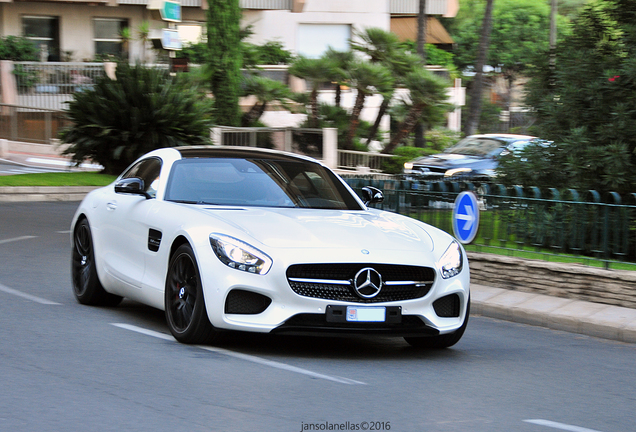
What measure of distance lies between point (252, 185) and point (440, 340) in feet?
→ 6.55

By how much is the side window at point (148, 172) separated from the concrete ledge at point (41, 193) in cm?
1120

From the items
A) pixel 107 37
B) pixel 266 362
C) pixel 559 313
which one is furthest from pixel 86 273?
pixel 107 37

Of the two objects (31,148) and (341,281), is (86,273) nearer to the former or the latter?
(341,281)

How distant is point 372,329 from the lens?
6.71 metres

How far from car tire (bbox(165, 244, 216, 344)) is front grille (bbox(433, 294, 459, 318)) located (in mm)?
1668

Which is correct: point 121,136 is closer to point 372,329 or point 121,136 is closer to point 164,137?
point 164,137

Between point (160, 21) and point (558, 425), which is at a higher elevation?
point (160, 21)

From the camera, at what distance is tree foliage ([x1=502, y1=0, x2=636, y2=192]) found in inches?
488

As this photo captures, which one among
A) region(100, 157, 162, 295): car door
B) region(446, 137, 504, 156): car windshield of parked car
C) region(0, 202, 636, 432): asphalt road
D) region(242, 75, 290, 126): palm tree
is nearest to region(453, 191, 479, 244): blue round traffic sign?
region(0, 202, 636, 432): asphalt road

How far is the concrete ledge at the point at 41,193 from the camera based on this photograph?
19359mm

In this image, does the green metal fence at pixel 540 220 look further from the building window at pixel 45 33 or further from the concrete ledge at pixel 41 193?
the building window at pixel 45 33

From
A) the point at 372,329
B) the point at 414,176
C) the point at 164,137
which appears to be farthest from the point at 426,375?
the point at 164,137

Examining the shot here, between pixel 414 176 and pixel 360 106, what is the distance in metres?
12.3

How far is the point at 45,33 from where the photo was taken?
119 feet
